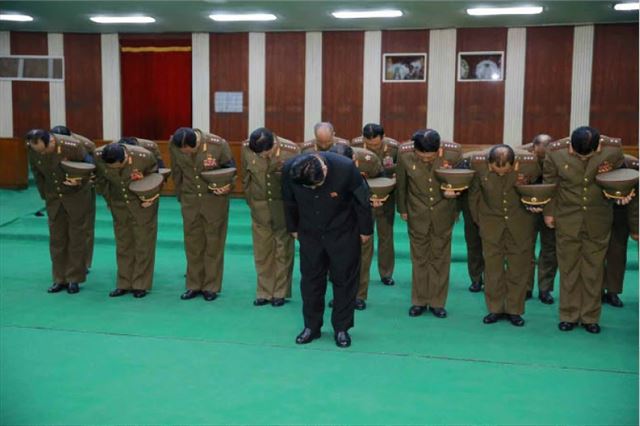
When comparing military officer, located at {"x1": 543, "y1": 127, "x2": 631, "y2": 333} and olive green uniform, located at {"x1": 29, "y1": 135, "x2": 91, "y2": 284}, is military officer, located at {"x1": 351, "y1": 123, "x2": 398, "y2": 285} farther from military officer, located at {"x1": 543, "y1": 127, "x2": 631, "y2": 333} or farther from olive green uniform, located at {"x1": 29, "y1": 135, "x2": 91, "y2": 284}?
olive green uniform, located at {"x1": 29, "y1": 135, "x2": 91, "y2": 284}

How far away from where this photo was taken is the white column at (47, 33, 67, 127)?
1305 cm

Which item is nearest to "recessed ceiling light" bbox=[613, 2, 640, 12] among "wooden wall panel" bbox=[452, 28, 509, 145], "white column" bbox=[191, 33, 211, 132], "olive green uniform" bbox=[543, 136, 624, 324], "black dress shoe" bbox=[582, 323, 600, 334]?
"wooden wall panel" bbox=[452, 28, 509, 145]

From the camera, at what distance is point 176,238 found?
8555 millimetres

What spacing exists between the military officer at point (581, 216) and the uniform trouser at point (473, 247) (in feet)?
3.07

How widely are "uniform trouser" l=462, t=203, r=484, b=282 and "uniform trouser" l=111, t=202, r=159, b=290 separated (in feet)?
8.38

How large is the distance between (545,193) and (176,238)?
188 inches

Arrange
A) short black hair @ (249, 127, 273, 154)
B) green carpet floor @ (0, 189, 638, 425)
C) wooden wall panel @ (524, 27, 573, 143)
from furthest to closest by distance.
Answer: wooden wall panel @ (524, 27, 573, 143)
short black hair @ (249, 127, 273, 154)
green carpet floor @ (0, 189, 638, 425)

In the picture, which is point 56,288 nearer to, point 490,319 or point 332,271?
point 332,271

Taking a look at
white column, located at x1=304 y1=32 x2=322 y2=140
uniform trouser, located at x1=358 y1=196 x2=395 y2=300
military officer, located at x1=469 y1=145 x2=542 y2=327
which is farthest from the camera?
white column, located at x1=304 y1=32 x2=322 y2=140

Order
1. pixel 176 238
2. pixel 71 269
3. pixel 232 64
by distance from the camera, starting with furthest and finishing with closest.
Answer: pixel 232 64 < pixel 176 238 < pixel 71 269

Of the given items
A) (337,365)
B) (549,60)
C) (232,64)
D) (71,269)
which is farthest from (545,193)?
(232,64)

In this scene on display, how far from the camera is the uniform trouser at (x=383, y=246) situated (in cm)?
583

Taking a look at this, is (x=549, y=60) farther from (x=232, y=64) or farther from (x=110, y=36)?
(x=110, y=36)

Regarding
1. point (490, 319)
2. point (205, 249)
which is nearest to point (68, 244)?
point (205, 249)
